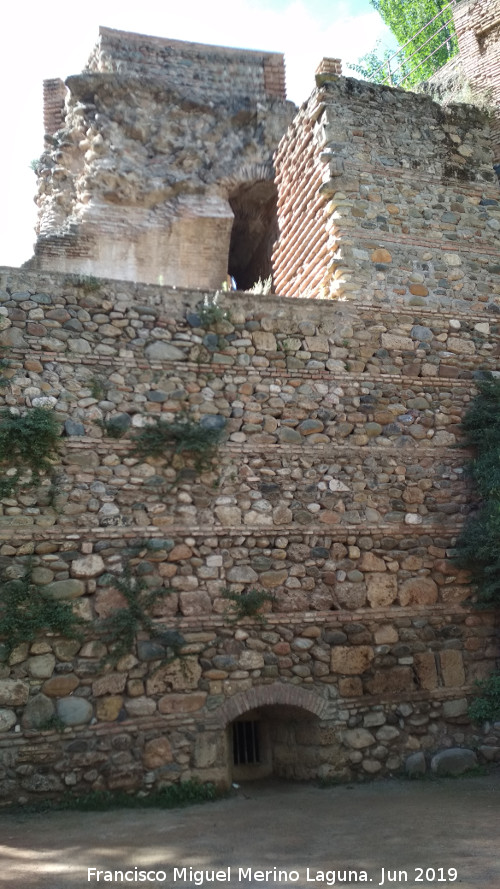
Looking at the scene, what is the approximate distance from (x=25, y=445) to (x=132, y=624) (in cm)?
174

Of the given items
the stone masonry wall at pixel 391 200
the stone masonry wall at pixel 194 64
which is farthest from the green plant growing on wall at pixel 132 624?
the stone masonry wall at pixel 194 64

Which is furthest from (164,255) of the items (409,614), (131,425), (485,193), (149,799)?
(149,799)

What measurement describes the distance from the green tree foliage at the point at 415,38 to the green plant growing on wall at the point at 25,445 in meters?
14.0

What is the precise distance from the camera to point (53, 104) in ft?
46.2

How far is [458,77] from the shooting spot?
12242 millimetres

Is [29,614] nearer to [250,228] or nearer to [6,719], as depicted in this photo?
[6,719]

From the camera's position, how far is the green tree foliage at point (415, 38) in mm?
16500

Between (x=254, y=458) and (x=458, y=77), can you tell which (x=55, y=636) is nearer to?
(x=254, y=458)

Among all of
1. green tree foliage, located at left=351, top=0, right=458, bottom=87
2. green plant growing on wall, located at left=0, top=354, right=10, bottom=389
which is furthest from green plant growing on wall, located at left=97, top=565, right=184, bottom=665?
green tree foliage, located at left=351, top=0, right=458, bottom=87

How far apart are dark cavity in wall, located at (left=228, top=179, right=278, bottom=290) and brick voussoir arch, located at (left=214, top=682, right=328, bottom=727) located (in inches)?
327

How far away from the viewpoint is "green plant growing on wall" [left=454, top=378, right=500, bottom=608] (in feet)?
21.6

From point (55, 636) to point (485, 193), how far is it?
692 cm

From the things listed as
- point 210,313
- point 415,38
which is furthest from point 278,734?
point 415,38

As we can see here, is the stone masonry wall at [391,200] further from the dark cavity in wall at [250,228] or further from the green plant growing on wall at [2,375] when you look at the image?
the dark cavity in wall at [250,228]
